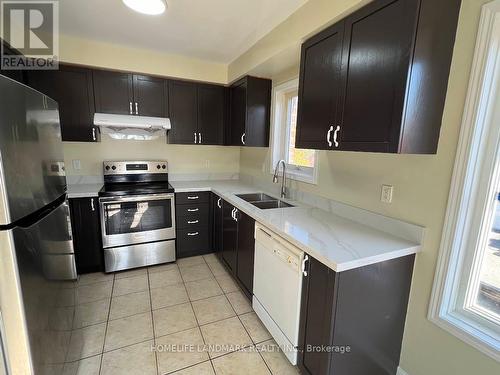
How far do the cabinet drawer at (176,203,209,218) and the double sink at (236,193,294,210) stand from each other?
0.65 m

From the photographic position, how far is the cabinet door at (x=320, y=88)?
153 cm

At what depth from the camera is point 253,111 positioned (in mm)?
2848

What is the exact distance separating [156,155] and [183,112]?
2.27 feet

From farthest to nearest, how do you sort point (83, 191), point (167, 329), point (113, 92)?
point (113, 92) < point (83, 191) < point (167, 329)

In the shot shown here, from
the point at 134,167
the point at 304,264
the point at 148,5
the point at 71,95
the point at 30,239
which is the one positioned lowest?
the point at 304,264

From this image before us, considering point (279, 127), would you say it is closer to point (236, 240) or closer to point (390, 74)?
point (236, 240)

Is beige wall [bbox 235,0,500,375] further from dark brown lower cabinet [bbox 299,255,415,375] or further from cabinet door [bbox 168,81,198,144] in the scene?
cabinet door [bbox 168,81,198,144]

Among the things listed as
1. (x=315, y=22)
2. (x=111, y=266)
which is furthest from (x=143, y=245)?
(x=315, y=22)

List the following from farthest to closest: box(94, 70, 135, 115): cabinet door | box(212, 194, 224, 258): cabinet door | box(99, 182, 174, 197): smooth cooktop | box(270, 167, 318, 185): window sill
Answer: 1. box(212, 194, 224, 258): cabinet door
2. box(94, 70, 135, 115): cabinet door
3. box(99, 182, 174, 197): smooth cooktop
4. box(270, 167, 318, 185): window sill

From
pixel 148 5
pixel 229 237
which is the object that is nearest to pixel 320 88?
pixel 148 5

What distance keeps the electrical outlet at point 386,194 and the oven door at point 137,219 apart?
7.16 feet

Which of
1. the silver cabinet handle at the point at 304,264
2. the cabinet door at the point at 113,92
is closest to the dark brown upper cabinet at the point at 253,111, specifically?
the cabinet door at the point at 113,92

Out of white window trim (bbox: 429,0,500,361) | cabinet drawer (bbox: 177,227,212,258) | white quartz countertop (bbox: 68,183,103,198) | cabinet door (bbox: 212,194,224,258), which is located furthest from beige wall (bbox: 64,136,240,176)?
white window trim (bbox: 429,0,500,361)

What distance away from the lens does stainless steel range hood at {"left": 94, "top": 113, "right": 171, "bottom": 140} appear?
2601 mm
